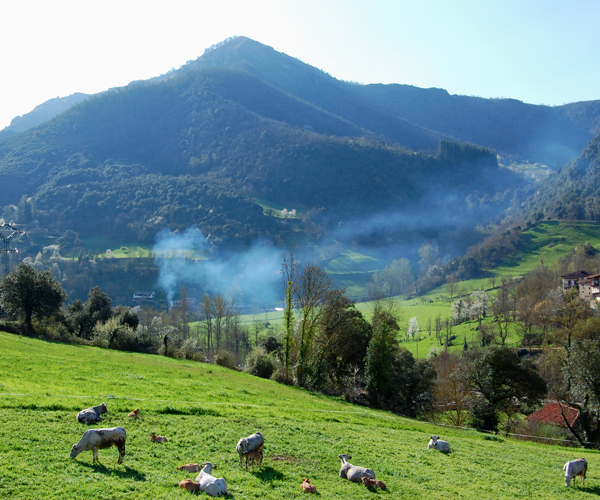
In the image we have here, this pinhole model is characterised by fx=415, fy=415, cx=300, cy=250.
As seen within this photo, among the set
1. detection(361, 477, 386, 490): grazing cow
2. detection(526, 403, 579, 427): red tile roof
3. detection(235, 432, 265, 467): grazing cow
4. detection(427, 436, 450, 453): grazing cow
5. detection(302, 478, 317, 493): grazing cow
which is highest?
detection(235, 432, 265, 467): grazing cow

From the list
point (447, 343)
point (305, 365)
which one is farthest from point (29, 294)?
point (447, 343)

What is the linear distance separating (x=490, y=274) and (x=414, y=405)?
118 metres

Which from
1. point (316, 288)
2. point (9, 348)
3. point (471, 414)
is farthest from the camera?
point (316, 288)

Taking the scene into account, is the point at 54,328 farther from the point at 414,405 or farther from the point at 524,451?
the point at 524,451

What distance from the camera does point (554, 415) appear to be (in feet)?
137

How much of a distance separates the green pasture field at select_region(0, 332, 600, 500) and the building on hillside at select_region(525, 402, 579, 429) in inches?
685

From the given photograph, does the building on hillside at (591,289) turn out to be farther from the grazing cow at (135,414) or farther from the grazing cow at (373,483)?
the grazing cow at (135,414)

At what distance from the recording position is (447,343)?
84.2 meters

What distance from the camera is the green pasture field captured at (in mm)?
→ 9852

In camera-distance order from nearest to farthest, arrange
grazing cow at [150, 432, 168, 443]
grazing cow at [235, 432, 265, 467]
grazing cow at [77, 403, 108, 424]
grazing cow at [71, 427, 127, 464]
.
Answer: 1. grazing cow at [71, 427, 127, 464]
2. grazing cow at [235, 432, 265, 467]
3. grazing cow at [150, 432, 168, 443]
4. grazing cow at [77, 403, 108, 424]

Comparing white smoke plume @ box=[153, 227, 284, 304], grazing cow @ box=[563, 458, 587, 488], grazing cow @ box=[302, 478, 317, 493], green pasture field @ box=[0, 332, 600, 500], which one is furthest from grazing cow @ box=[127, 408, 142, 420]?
white smoke plume @ box=[153, 227, 284, 304]

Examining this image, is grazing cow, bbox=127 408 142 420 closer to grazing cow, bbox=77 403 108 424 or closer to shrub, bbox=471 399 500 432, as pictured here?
grazing cow, bbox=77 403 108 424

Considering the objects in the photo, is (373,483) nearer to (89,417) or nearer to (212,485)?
(212,485)

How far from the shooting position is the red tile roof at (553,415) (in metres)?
39.8
